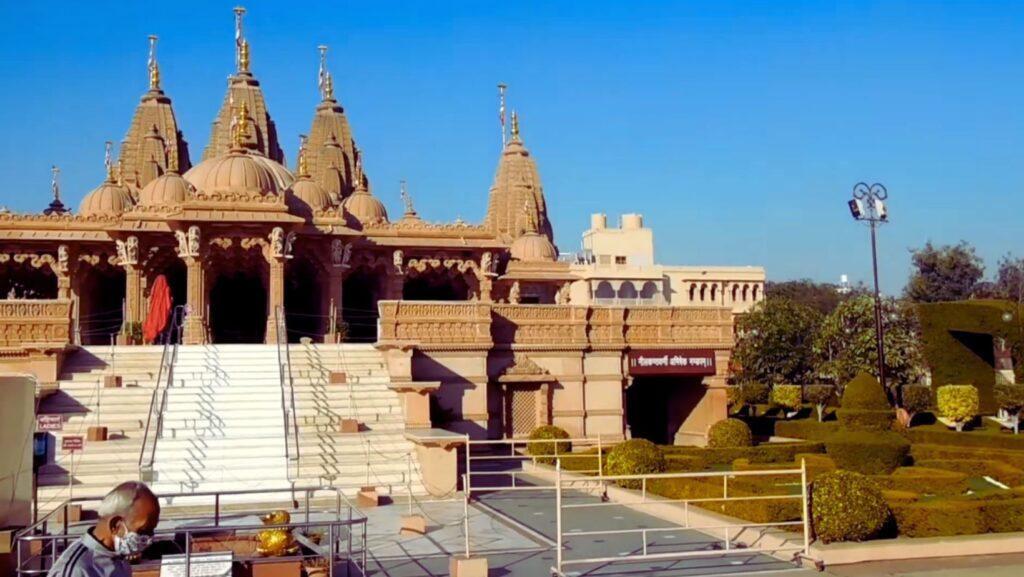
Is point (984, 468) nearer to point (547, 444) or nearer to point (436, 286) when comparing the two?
point (547, 444)

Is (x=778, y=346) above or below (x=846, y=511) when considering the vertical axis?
above

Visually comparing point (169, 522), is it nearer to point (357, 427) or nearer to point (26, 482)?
point (26, 482)

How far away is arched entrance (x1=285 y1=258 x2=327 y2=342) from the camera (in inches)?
1436

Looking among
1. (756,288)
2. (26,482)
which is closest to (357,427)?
(26,482)

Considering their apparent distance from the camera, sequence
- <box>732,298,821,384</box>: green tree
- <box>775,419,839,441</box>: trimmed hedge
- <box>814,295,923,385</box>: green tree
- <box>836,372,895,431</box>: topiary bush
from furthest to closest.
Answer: <box>732,298,821,384</box>: green tree < <box>814,295,923,385</box>: green tree < <box>775,419,839,441</box>: trimmed hedge < <box>836,372,895,431</box>: topiary bush

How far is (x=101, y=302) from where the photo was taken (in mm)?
39844

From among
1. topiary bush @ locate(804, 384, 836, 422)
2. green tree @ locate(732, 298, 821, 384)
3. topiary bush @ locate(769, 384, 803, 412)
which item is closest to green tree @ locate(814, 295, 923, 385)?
green tree @ locate(732, 298, 821, 384)

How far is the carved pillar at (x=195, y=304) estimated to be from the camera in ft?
102

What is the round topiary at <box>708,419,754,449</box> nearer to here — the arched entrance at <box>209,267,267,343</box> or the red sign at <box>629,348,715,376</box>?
the red sign at <box>629,348,715,376</box>

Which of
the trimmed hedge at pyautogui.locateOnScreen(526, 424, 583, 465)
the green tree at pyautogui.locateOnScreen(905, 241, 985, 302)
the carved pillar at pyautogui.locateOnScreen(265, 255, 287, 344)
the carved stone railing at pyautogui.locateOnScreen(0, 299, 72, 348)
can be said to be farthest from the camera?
the green tree at pyautogui.locateOnScreen(905, 241, 985, 302)

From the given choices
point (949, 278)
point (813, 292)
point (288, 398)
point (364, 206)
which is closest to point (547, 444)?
point (288, 398)

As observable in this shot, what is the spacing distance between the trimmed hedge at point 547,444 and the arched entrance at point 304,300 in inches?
429

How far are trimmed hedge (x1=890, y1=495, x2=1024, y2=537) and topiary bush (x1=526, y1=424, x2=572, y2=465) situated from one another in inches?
460

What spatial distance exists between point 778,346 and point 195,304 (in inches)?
1119
